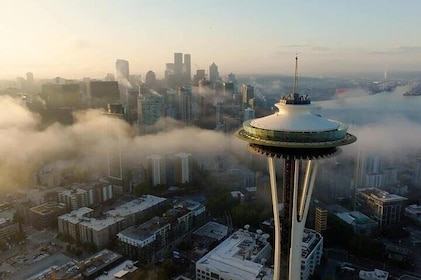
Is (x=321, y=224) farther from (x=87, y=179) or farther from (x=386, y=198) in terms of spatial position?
(x=87, y=179)

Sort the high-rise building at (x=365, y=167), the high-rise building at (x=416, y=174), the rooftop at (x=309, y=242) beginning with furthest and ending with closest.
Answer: the high-rise building at (x=416, y=174), the high-rise building at (x=365, y=167), the rooftop at (x=309, y=242)

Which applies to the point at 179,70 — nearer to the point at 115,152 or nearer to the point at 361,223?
the point at 115,152

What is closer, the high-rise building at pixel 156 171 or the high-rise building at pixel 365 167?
the high-rise building at pixel 365 167

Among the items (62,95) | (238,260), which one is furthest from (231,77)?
(238,260)

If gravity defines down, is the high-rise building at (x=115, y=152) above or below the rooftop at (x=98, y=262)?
above

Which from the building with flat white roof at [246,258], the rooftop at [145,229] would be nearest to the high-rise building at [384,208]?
the building with flat white roof at [246,258]

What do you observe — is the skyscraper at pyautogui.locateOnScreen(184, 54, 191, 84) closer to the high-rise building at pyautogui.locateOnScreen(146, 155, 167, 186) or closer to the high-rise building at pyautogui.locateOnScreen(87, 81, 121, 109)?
the high-rise building at pyautogui.locateOnScreen(87, 81, 121, 109)

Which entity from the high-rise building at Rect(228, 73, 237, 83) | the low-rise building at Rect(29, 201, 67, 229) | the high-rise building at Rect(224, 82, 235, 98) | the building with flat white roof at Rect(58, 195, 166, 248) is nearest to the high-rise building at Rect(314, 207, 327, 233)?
the building with flat white roof at Rect(58, 195, 166, 248)

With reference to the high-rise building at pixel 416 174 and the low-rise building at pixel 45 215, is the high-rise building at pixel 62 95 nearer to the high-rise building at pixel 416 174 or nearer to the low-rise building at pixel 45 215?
the low-rise building at pixel 45 215
